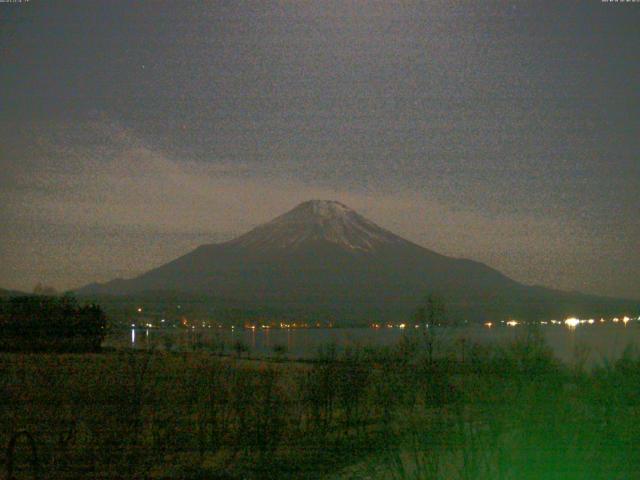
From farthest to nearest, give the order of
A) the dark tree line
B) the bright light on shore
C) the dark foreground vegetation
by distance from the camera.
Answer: the dark tree line, the bright light on shore, the dark foreground vegetation

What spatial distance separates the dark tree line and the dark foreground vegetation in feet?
46.1

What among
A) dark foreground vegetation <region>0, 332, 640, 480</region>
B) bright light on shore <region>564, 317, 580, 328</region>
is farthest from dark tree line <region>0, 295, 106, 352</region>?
bright light on shore <region>564, 317, 580, 328</region>

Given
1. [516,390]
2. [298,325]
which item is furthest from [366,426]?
[298,325]

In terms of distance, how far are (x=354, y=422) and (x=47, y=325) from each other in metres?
23.9

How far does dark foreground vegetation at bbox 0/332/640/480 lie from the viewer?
20.1 ft

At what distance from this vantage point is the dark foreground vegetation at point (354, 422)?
241 inches

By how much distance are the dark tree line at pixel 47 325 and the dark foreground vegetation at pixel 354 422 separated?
1406 centimetres

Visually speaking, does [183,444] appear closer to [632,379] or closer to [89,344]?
[632,379]

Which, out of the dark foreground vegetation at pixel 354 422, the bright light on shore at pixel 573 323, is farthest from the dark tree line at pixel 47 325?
→ the bright light on shore at pixel 573 323

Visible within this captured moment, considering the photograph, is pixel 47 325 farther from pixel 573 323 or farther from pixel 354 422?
pixel 573 323

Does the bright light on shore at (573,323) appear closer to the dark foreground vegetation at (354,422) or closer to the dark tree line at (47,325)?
the dark foreground vegetation at (354,422)

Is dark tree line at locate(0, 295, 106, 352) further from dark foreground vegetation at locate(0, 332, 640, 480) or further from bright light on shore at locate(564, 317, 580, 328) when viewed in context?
bright light on shore at locate(564, 317, 580, 328)

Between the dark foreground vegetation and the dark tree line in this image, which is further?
the dark tree line

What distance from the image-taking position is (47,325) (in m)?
35.0
